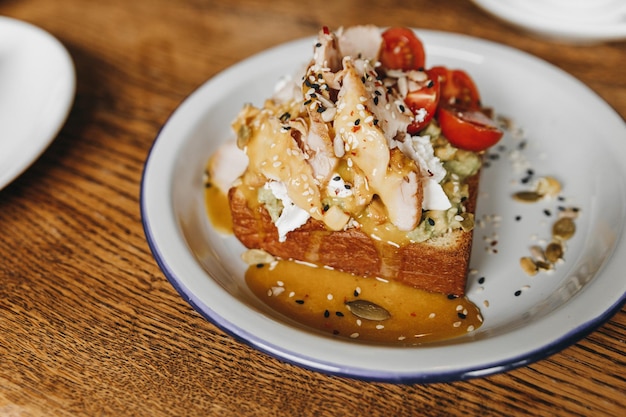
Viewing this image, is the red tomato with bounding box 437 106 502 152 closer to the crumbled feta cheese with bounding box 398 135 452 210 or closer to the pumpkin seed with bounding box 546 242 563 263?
the crumbled feta cheese with bounding box 398 135 452 210

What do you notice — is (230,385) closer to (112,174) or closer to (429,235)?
(429,235)

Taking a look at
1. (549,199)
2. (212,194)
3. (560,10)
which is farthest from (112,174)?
(560,10)

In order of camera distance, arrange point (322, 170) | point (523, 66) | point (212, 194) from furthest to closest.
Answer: point (523, 66)
point (212, 194)
point (322, 170)

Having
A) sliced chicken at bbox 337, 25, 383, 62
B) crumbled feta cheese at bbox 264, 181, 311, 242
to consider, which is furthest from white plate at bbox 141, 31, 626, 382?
sliced chicken at bbox 337, 25, 383, 62

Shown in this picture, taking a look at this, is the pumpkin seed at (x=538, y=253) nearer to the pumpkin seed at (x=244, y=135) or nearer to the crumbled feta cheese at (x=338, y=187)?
the crumbled feta cheese at (x=338, y=187)

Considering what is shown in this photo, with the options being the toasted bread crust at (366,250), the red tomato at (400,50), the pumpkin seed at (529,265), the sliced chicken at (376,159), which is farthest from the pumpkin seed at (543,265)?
the red tomato at (400,50)

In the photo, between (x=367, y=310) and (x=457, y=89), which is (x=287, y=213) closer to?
(x=367, y=310)
